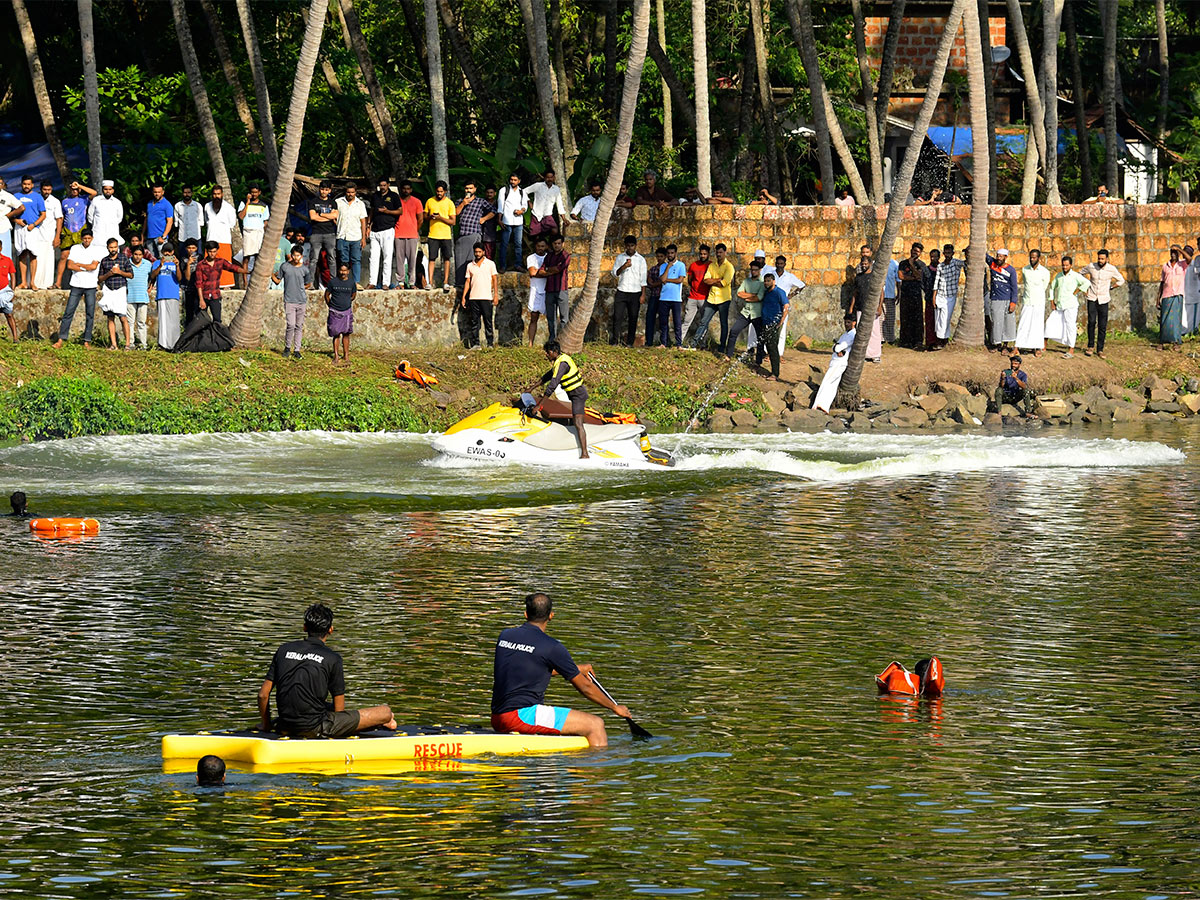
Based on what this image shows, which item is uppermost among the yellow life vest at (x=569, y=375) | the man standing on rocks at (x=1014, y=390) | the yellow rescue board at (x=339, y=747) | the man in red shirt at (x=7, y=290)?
the man in red shirt at (x=7, y=290)

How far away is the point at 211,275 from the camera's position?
1188 inches

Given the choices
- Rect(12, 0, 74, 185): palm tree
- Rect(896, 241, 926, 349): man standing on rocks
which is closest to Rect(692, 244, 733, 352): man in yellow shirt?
Rect(896, 241, 926, 349): man standing on rocks

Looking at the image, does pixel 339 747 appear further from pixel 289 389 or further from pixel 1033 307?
pixel 1033 307

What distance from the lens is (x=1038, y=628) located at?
16500 millimetres

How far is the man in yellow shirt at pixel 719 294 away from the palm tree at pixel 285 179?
7.88m

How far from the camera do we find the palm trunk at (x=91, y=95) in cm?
3259

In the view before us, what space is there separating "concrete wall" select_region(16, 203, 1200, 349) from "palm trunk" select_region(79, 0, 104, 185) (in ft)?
11.3

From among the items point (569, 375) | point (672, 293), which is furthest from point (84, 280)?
point (672, 293)

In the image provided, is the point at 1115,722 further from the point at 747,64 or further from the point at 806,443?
the point at 747,64

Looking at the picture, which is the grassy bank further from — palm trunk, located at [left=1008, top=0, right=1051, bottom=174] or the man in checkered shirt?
palm trunk, located at [left=1008, top=0, right=1051, bottom=174]

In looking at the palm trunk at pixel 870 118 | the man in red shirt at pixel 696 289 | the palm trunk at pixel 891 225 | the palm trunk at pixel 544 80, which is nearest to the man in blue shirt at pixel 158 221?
the palm trunk at pixel 544 80

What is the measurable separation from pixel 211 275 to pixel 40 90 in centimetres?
734

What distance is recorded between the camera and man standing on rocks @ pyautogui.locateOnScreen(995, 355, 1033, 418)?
109 ft

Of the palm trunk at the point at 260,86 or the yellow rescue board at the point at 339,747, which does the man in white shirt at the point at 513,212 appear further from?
the yellow rescue board at the point at 339,747
